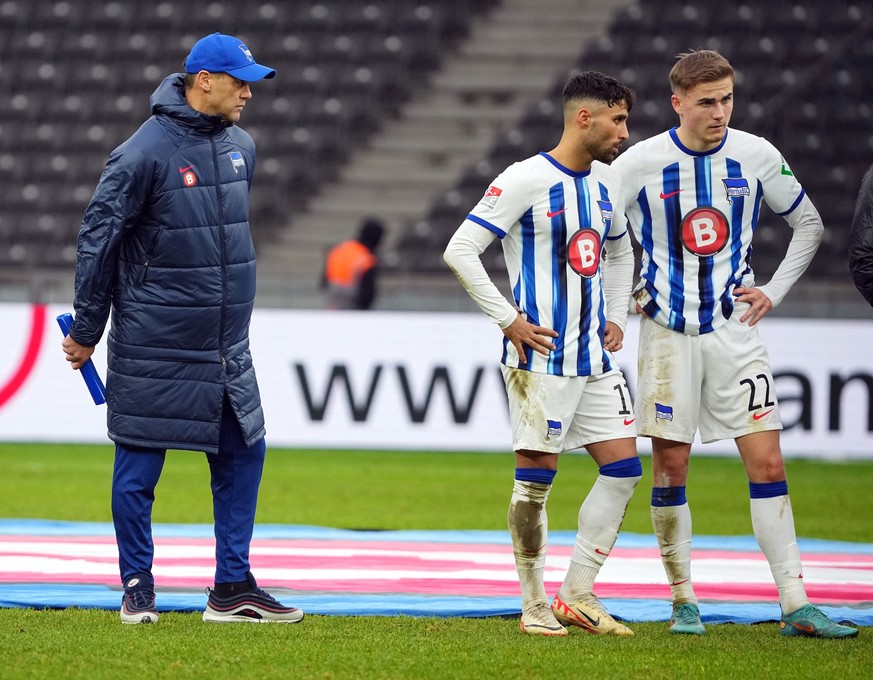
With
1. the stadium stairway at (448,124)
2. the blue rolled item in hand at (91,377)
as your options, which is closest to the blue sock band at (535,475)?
the blue rolled item in hand at (91,377)

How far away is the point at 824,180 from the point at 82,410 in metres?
9.23

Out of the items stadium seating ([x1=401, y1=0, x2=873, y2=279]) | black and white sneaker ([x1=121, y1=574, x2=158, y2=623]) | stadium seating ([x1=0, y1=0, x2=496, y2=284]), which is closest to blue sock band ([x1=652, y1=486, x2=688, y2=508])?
black and white sneaker ([x1=121, y1=574, x2=158, y2=623])

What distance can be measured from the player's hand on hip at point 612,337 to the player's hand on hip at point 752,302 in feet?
1.43

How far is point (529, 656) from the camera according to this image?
4.43 metres

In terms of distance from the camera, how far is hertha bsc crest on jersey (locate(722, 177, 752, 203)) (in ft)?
16.6

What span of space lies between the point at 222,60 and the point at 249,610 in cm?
195

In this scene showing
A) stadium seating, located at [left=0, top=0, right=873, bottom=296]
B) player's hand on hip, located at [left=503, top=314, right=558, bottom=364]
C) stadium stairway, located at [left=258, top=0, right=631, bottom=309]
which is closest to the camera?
player's hand on hip, located at [left=503, top=314, right=558, bottom=364]

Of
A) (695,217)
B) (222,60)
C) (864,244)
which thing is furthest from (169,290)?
(864,244)

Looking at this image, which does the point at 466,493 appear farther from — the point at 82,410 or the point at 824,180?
the point at 824,180

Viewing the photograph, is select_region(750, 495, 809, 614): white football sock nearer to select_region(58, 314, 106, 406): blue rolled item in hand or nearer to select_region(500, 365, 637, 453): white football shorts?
select_region(500, 365, 637, 453): white football shorts

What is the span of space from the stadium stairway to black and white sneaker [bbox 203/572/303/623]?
1194cm

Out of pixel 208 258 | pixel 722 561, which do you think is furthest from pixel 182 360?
pixel 722 561

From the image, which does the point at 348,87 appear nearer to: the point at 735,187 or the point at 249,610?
the point at 735,187

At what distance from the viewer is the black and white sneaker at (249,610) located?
16.6 ft
